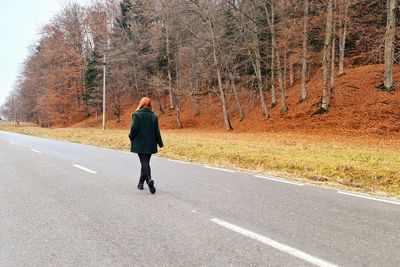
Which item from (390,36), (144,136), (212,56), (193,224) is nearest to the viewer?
(193,224)

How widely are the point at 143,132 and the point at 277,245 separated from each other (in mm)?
3872

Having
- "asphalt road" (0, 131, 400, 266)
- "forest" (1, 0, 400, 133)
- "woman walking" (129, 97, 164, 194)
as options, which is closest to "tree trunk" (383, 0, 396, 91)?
"forest" (1, 0, 400, 133)

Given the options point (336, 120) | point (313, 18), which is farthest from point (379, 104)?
point (313, 18)

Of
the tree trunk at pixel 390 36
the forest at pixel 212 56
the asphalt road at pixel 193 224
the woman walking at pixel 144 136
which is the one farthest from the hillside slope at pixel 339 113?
the woman walking at pixel 144 136

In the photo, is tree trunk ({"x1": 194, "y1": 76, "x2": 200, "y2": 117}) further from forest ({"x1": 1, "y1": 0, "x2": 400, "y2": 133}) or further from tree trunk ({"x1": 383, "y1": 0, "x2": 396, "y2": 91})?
tree trunk ({"x1": 383, "y1": 0, "x2": 396, "y2": 91})

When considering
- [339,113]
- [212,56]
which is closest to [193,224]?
[339,113]

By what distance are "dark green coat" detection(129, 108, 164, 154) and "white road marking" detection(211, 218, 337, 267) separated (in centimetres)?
256

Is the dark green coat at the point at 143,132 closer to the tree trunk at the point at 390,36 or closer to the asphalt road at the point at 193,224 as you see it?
the asphalt road at the point at 193,224

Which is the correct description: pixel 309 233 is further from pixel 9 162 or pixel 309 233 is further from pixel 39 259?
pixel 9 162

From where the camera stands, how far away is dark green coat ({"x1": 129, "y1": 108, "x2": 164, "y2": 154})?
6.88 meters

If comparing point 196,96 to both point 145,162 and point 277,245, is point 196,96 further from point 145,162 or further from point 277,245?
point 277,245

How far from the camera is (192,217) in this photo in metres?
5.21

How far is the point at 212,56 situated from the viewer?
29844 millimetres

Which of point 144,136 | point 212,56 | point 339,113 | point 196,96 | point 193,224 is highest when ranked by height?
point 212,56
